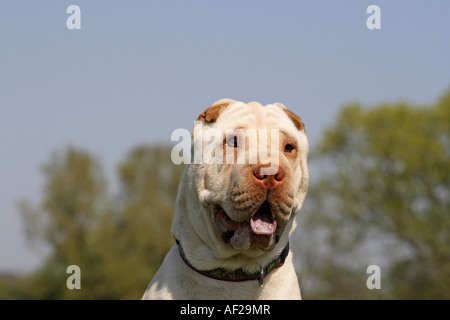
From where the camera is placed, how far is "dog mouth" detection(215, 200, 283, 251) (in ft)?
15.5

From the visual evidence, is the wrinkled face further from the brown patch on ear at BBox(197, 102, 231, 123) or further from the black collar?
the black collar

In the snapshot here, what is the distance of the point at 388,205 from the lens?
1107 inches

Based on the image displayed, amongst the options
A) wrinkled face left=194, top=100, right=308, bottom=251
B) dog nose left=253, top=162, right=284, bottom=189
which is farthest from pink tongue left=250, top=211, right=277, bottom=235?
dog nose left=253, top=162, right=284, bottom=189

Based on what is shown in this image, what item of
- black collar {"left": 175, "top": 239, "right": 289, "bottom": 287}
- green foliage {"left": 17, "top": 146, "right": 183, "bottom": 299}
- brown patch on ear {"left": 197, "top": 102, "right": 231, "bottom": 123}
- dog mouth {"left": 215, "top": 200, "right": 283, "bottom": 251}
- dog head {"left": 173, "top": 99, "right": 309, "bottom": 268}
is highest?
brown patch on ear {"left": 197, "top": 102, "right": 231, "bottom": 123}

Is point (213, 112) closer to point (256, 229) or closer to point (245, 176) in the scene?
point (245, 176)

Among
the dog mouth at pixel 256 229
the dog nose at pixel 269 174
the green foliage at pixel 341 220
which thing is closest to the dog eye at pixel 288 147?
the dog nose at pixel 269 174

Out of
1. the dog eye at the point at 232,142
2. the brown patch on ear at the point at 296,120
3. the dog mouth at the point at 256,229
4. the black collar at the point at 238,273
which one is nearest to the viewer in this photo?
the dog mouth at the point at 256,229

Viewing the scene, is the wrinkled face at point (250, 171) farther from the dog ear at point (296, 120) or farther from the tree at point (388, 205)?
the tree at point (388, 205)

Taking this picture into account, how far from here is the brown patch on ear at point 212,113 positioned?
17.1ft

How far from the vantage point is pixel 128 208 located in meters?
36.9

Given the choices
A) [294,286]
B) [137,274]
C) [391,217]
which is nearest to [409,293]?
[391,217]

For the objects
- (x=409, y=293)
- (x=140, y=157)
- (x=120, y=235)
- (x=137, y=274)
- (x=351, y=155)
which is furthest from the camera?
(x=140, y=157)
